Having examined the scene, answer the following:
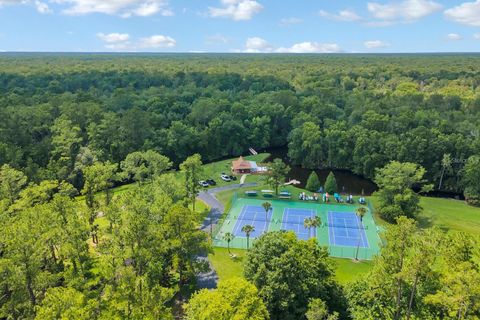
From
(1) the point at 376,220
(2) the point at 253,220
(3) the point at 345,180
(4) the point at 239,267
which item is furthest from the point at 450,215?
(4) the point at 239,267

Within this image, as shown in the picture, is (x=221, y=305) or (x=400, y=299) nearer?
(x=221, y=305)

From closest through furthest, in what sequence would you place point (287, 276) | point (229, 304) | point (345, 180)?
point (229, 304)
point (287, 276)
point (345, 180)

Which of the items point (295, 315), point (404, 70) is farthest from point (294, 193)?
point (404, 70)

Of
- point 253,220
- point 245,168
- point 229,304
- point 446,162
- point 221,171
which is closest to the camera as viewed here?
point 229,304

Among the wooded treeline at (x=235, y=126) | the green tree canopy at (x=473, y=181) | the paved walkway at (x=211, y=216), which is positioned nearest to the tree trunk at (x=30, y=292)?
the paved walkway at (x=211, y=216)

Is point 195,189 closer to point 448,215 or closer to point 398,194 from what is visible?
point 398,194

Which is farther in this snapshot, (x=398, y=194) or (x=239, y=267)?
(x=398, y=194)

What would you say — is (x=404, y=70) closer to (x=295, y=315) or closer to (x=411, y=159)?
(x=411, y=159)
